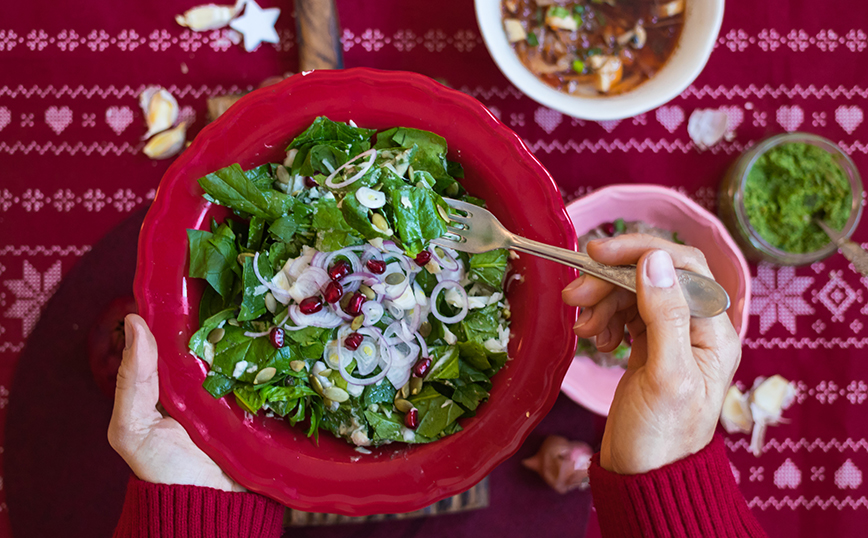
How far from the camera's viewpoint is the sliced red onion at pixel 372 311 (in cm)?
144

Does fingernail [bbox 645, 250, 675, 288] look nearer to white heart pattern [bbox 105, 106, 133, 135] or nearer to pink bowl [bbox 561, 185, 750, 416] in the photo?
pink bowl [bbox 561, 185, 750, 416]

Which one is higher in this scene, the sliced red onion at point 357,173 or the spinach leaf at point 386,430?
the sliced red onion at point 357,173

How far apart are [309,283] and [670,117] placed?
4.97 feet

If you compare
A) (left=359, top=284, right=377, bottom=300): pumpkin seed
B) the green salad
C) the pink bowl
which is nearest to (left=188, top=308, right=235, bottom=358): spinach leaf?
the green salad

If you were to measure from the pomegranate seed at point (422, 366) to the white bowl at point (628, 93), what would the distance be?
93 cm

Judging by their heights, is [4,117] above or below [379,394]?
above

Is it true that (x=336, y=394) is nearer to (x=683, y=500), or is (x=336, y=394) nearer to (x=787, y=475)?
(x=683, y=500)

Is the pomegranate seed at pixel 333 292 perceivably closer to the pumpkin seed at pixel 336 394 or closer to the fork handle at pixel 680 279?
the pumpkin seed at pixel 336 394

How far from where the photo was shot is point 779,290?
214 centimetres

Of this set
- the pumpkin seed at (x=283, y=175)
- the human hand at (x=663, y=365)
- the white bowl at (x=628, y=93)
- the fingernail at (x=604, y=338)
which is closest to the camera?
the human hand at (x=663, y=365)

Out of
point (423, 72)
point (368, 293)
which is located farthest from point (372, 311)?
point (423, 72)

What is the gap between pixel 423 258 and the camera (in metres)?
1.46

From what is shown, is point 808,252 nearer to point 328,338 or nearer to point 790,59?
point 790,59

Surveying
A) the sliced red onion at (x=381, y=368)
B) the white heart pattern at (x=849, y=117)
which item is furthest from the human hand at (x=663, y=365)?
the white heart pattern at (x=849, y=117)
